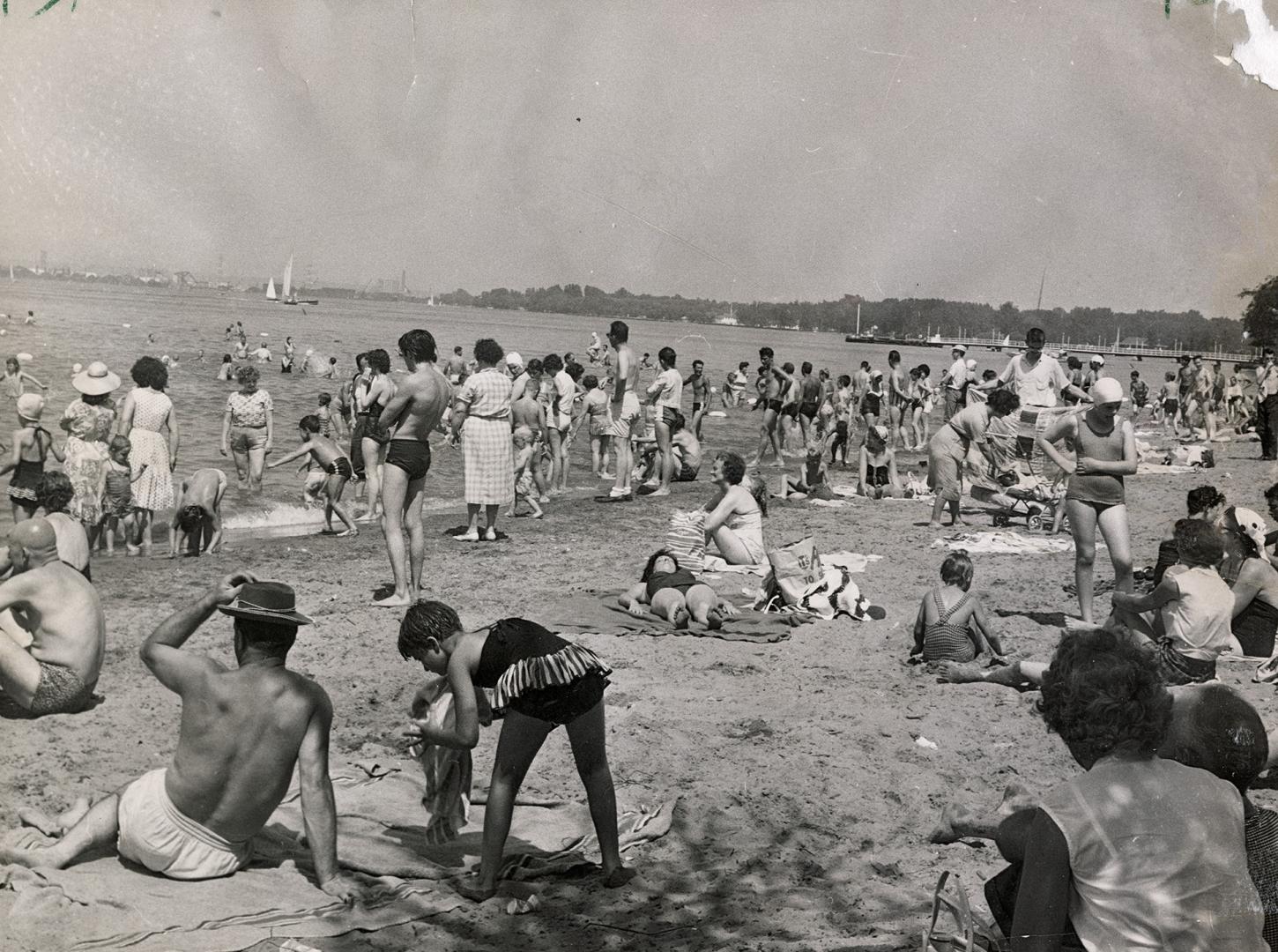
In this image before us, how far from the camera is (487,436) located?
31.7 feet

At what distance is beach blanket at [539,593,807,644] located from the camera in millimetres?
7270

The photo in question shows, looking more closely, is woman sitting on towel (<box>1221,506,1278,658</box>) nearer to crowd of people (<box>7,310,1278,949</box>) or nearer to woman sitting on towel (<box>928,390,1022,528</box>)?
crowd of people (<box>7,310,1278,949</box>)

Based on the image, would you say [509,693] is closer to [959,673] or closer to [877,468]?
[959,673]

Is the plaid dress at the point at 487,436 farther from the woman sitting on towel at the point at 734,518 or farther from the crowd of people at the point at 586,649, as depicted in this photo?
the woman sitting on towel at the point at 734,518

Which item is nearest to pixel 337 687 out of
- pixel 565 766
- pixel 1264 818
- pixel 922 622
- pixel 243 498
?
pixel 565 766

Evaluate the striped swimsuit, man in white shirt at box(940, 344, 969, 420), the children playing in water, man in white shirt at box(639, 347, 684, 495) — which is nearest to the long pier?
man in white shirt at box(940, 344, 969, 420)

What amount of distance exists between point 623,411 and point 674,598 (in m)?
5.45

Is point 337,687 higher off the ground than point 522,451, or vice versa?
point 522,451

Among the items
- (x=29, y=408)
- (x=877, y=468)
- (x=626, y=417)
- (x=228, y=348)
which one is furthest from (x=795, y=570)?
(x=228, y=348)

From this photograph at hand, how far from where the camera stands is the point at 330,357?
3962 centimetres

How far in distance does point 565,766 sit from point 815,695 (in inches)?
62.7

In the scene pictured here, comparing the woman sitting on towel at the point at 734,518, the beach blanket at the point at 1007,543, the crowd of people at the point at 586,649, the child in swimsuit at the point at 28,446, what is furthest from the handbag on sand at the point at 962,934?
the beach blanket at the point at 1007,543

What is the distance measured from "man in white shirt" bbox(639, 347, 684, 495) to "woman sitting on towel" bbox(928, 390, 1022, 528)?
3.26 metres

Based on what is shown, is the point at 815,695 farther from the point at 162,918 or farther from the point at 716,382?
the point at 716,382
